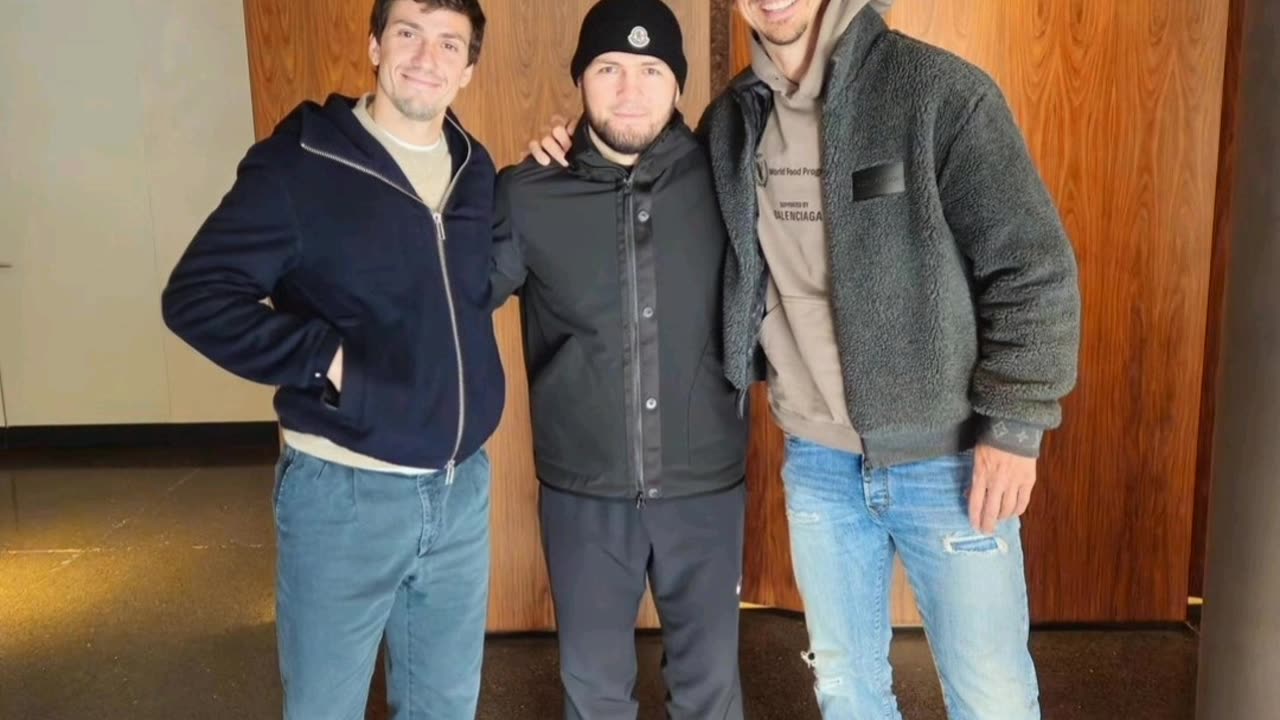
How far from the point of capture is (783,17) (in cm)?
155

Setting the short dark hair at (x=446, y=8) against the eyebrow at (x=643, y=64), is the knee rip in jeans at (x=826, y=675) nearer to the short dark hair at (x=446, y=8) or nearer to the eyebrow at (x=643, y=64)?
the eyebrow at (x=643, y=64)

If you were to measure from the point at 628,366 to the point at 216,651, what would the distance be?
70.7 inches

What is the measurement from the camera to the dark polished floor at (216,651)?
2.53 m

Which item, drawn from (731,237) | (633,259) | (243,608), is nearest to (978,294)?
(731,237)

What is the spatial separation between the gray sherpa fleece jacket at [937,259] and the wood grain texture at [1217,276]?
1.45m

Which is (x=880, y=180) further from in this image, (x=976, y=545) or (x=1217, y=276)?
(x=1217, y=276)

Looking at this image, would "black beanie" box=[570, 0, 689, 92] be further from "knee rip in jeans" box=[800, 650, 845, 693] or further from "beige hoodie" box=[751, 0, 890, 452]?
"knee rip in jeans" box=[800, 650, 845, 693]

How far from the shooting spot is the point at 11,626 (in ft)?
9.94

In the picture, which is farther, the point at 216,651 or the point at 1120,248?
the point at 216,651

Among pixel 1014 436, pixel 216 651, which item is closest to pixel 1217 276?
pixel 1014 436

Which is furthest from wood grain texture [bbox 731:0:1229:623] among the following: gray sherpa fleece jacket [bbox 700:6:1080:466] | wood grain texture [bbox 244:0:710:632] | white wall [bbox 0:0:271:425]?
white wall [bbox 0:0:271:425]

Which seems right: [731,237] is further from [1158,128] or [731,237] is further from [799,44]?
[1158,128]

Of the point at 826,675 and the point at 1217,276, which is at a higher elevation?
the point at 1217,276

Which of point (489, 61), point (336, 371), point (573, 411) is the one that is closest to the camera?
point (336, 371)
